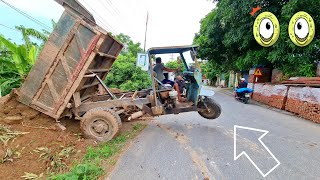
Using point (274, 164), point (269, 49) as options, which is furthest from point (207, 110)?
point (269, 49)

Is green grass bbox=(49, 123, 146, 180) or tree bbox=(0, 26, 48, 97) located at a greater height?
tree bbox=(0, 26, 48, 97)

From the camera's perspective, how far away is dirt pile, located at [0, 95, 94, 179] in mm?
4723

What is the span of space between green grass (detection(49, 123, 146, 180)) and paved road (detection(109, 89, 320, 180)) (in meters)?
0.25

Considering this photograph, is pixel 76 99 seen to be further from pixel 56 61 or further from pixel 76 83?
pixel 56 61

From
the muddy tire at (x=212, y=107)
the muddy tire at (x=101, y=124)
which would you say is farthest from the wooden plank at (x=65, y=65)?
the muddy tire at (x=212, y=107)

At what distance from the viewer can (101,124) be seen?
21.2 feet

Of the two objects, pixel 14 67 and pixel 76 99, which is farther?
pixel 14 67

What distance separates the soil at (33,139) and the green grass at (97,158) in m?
0.25

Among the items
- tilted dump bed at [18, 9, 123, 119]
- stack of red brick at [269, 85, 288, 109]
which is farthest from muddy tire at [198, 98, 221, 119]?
stack of red brick at [269, 85, 288, 109]

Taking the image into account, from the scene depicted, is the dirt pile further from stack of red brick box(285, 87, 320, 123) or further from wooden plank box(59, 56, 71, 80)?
stack of red brick box(285, 87, 320, 123)

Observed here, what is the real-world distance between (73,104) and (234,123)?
491 cm

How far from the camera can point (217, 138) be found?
661 cm
